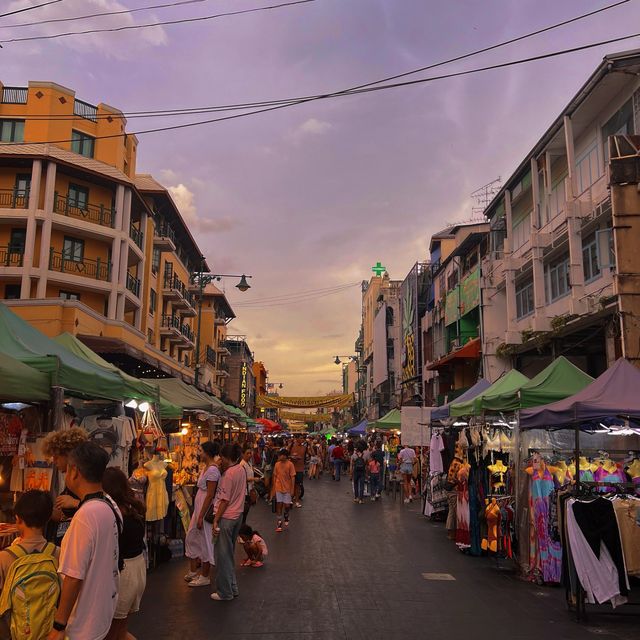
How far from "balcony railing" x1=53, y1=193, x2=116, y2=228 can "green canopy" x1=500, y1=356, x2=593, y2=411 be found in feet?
89.6

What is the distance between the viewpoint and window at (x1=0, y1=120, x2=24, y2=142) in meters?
34.8

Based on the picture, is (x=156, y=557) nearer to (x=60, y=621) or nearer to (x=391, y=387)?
(x=60, y=621)

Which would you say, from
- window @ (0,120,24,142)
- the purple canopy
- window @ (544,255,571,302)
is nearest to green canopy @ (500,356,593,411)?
the purple canopy

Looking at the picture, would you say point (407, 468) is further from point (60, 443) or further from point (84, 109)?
point (84, 109)

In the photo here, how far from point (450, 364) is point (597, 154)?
58.5 feet

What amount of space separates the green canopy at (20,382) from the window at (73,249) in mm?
27743

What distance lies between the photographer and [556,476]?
31.4 ft

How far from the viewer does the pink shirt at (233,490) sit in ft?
26.1

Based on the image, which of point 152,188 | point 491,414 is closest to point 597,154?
point 491,414

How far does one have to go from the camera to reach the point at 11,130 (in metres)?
35.0

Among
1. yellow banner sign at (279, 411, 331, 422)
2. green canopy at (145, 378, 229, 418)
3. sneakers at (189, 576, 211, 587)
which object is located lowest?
sneakers at (189, 576, 211, 587)

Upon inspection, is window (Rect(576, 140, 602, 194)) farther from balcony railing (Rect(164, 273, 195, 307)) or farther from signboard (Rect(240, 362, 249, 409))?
signboard (Rect(240, 362, 249, 409))

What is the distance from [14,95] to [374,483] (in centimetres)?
2958

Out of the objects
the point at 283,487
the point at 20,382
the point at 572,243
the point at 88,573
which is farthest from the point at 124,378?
the point at 572,243
